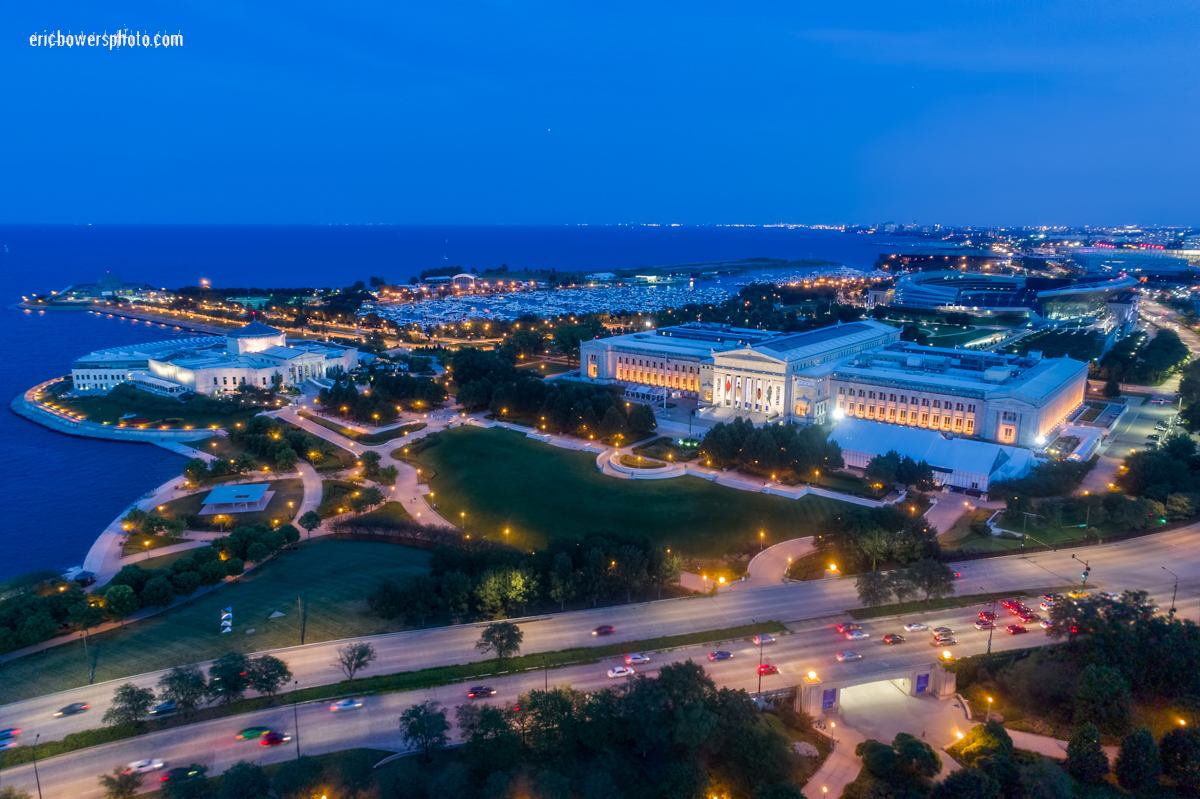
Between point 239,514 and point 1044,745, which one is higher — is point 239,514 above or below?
above

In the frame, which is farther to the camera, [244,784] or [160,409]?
[160,409]

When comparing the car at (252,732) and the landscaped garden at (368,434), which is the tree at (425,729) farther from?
the landscaped garden at (368,434)

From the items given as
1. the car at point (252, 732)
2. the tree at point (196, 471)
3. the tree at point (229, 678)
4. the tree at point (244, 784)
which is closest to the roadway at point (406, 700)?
the car at point (252, 732)

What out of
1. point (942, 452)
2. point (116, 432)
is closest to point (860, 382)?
point (942, 452)

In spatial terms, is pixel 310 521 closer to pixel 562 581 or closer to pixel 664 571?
pixel 562 581

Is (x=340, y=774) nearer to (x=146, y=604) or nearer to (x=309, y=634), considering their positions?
(x=309, y=634)

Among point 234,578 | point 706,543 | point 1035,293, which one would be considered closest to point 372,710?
point 234,578

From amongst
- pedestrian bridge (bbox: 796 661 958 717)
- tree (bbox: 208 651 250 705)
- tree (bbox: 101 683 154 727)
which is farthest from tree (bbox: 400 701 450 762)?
pedestrian bridge (bbox: 796 661 958 717)
